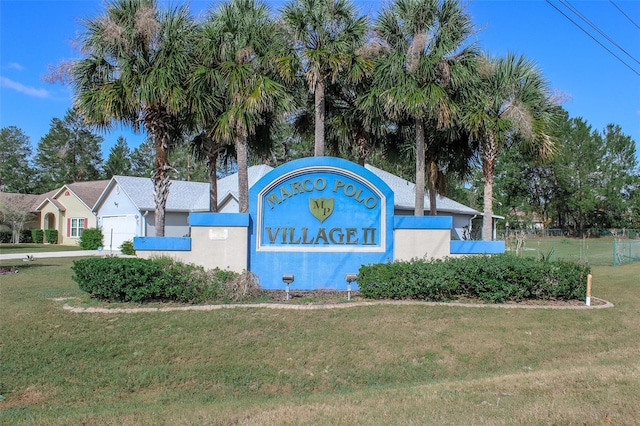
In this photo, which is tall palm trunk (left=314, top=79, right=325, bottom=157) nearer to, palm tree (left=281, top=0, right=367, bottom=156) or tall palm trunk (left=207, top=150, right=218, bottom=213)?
palm tree (left=281, top=0, right=367, bottom=156)

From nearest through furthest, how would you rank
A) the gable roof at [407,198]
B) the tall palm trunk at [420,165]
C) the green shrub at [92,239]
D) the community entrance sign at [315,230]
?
1. the community entrance sign at [315,230]
2. the tall palm trunk at [420,165]
3. the gable roof at [407,198]
4. the green shrub at [92,239]

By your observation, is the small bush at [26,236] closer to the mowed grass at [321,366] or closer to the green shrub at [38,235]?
the green shrub at [38,235]

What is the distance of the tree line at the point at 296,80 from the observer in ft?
39.9

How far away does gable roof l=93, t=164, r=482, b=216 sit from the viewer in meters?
25.5

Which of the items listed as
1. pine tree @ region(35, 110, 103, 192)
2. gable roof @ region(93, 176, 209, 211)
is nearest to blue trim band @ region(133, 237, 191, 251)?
gable roof @ region(93, 176, 209, 211)

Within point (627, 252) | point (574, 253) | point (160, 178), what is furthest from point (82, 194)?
point (627, 252)

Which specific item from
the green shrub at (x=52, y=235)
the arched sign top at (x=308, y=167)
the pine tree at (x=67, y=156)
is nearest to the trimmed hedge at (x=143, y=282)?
the arched sign top at (x=308, y=167)

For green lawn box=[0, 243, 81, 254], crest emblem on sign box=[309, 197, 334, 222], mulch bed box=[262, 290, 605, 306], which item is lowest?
mulch bed box=[262, 290, 605, 306]

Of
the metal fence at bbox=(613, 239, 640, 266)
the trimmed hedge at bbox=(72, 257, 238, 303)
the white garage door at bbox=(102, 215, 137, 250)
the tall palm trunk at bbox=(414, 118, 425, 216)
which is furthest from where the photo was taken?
the white garage door at bbox=(102, 215, 137, 250)

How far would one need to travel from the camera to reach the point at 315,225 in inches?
457

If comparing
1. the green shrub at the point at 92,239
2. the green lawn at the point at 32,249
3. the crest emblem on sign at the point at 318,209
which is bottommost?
the green lawn at the point at 32,249

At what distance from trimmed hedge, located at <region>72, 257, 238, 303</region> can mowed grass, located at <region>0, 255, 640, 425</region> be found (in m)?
0.47

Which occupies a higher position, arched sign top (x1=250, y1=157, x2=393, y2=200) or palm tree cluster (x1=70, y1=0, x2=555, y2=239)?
palm tree cluster (x1=70, y1=0, x2=555, y2=239)

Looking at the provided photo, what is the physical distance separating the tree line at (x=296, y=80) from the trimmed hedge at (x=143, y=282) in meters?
3.21
